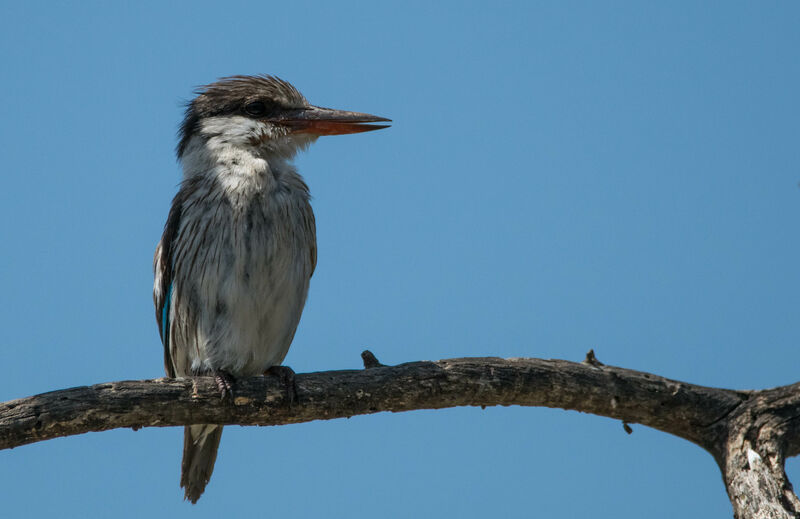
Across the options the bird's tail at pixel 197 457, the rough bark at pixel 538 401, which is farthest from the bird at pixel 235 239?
the rough bark at pixel 538 401

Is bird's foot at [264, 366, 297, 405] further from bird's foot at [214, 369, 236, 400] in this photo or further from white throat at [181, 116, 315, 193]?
white throat at [181, 116, 315, 193]

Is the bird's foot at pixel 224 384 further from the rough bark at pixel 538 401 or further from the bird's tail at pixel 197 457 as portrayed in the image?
the bird's tail at pixel 197 457

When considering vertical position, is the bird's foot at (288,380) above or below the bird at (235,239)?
below

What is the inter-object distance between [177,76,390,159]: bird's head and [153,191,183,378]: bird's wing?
577 millimetres

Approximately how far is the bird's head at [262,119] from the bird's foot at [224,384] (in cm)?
176

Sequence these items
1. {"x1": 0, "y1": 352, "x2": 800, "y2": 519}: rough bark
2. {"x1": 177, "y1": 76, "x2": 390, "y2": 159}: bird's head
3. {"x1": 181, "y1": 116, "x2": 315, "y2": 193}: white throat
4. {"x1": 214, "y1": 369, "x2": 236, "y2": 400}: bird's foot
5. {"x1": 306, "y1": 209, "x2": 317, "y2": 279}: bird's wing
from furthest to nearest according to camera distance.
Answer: {"x1": 177, "y1": 76, "x2": 390, "y2": 159}: bird's head, {"x1": 306, "y1": 209, "x2": 317, "y2": 279}: bird's wing, {"x1": 181, "y1": 116, "x2": 315, "y2": 193}: white throat, {"x1": 214, "y1": 369, "x2": 236, "y2": 400}: bird's foot, {"x1": 0, "y1": 352, "x2": 800, "y2": 519}: rough bark

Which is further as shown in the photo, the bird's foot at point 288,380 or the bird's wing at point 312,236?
the bird's wing at point 312,236

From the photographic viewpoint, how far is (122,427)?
4449mm

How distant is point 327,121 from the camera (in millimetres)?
6164

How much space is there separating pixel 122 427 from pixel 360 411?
127cm

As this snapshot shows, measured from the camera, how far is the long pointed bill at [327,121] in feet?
20.0

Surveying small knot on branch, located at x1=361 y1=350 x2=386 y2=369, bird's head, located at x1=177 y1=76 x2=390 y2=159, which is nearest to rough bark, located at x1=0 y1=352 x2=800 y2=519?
small knot on branch, located at x1=361 y1=350 x2=386 y2=369

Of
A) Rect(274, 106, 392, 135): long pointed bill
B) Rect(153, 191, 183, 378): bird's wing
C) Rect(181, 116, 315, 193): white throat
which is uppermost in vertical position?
Rect(274, 106, 392, 135): long pointed bill

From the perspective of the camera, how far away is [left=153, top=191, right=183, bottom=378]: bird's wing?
5738 mm
